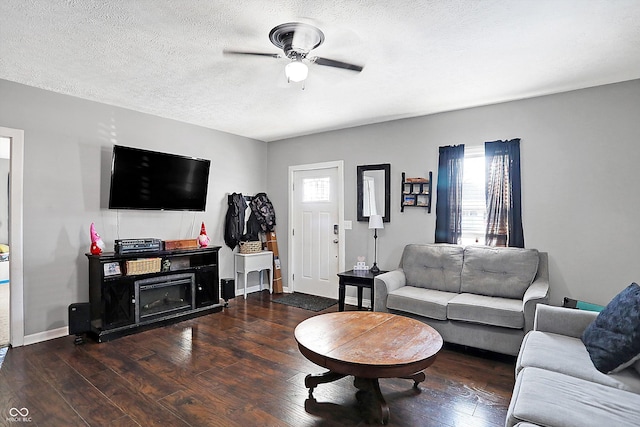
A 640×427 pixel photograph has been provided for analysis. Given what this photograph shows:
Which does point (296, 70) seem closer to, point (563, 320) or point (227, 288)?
point (563, 320)

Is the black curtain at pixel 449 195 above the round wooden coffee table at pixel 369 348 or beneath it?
above

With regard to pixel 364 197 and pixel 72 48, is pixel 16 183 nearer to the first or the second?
pixel 72 48

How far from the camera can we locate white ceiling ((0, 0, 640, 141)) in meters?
2.12

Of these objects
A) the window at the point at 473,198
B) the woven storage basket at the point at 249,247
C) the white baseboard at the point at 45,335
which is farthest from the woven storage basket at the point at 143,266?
the window at the point at 473,198

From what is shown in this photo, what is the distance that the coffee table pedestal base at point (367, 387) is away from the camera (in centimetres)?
217

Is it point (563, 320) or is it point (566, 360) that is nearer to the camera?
point (566, 360)

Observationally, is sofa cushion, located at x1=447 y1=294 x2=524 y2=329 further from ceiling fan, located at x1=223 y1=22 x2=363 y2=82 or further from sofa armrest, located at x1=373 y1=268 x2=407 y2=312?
ceiling fan, located at x1=223 y1=22 x2=363 y2=82

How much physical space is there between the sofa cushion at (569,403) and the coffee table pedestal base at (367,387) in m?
0.80

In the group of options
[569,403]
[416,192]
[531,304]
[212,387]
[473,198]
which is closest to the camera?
[569,403]

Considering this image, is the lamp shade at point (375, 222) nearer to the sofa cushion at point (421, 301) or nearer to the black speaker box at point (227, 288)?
the sofa cushion at point (421, 301)

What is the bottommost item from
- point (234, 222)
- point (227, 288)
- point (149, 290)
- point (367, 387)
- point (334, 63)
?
point (367, 387)

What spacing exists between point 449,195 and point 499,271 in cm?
105

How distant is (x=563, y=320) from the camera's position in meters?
2.45

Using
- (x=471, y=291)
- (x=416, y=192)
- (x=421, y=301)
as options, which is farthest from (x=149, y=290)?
(x=471, y=291)
